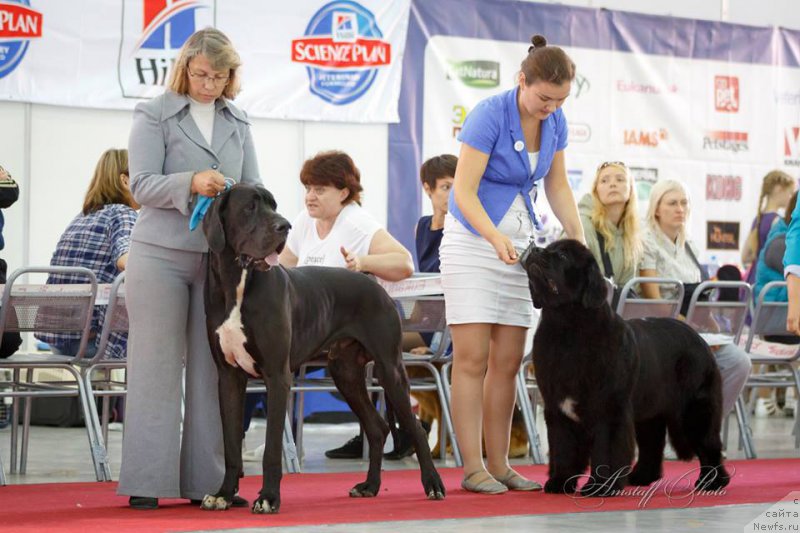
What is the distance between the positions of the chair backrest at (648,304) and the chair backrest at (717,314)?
0.08 metres

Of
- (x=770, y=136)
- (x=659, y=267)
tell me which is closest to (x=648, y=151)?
(x=770, y=136)

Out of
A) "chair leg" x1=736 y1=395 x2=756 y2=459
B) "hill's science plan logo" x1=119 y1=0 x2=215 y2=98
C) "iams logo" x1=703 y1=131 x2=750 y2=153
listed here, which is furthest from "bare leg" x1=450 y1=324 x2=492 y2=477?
"iams logo" x1=703 y1=131 x2=750 y2=153

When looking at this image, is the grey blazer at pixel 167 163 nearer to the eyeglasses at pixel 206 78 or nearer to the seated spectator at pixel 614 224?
the eyeglasses at pixel 206 78

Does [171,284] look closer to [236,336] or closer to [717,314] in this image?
[236,336]

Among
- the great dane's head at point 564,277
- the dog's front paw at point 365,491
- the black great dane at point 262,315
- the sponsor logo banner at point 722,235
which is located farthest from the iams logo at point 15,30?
the sponsor logo banner at point 722,235

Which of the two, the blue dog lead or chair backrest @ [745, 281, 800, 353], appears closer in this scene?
the blue dog lead

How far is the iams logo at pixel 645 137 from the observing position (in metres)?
9.96

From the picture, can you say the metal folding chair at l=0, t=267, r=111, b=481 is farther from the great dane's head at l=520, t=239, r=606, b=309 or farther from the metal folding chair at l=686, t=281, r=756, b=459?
the metal folding chair at l=686, t=281, r=756, b=459

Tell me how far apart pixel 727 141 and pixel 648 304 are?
462 cm

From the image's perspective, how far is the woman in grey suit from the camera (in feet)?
12.9

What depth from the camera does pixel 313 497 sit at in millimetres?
4445

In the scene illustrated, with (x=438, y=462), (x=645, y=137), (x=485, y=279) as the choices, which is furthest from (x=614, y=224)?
(x=645, y=137)

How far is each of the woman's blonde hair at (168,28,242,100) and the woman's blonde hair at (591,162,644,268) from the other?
10.3 feet

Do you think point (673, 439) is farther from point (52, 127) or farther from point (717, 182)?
point (717, 182)
